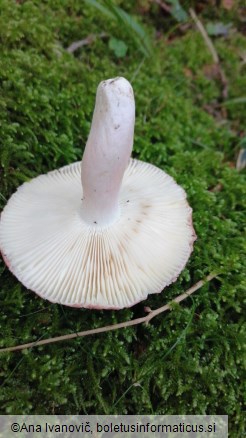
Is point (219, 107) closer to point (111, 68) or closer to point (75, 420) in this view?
point (111, 68)

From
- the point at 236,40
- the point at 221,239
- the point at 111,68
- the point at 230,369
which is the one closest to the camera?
the point at 230,369

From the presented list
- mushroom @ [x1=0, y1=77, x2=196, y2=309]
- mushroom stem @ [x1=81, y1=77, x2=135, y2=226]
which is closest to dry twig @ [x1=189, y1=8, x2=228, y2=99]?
mushroom @ [x1=0, y1=77, x2=196, y2=309]

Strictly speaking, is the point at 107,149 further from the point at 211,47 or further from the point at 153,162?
the point at 211,47

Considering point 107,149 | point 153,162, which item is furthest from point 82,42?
point 107,149

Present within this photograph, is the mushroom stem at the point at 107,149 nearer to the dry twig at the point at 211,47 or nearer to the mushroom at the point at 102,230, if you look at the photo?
the mushroom at the point at 102,230

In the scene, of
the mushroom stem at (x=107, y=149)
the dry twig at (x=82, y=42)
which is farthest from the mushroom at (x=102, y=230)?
the dry twig at (x=82, y=42)

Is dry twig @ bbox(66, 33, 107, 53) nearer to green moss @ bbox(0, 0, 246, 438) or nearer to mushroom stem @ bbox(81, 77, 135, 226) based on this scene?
green moss @ bbox(0, 0, 246, 438)

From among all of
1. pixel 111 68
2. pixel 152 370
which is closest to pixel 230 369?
pixel 152 370
